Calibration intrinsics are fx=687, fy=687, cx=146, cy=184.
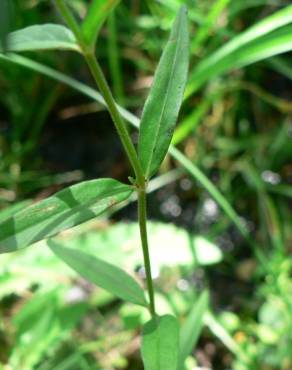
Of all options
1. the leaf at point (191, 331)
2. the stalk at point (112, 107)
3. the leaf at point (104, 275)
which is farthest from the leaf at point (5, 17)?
the leaf at point (191, 331)

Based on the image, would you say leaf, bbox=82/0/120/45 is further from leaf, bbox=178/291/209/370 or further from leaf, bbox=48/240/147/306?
leaf, bbox=178/291/209/370

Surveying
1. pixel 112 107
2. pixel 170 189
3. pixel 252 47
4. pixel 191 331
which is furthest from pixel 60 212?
pixel 170 189

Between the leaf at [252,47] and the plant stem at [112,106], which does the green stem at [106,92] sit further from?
the leaf at [252,47]

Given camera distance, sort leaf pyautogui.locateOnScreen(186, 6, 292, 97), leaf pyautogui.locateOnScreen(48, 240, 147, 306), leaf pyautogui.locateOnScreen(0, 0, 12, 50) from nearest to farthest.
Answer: leaf pyautogui.locateOnScreen(0, 0, 12, 50) → leaf pyautogui.locateOnScreen(48, 240, 147, 306) → leaf pyautogui.locateOnScreen(186, 6, 292, 97)

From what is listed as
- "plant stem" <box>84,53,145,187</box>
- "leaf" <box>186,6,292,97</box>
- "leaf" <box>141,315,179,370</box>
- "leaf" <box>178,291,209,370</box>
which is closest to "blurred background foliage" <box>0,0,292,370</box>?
"leaf" <box>186,6,292,97</box>

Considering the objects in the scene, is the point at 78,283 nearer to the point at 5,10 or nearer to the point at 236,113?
the point at 236,113

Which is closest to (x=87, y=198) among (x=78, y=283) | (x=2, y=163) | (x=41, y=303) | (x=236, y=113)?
(x=41, y=303)

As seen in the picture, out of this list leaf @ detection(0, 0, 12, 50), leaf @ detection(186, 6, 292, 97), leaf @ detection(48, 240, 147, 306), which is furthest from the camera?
leaf @ detection(186, 6, 292, 97)
